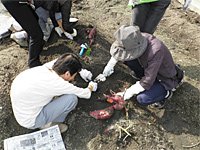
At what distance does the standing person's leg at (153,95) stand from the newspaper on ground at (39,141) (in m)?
1.30

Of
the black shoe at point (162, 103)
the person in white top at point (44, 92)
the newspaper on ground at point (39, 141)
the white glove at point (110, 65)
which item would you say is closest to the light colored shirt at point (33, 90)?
the person in white top at point (44, 92)

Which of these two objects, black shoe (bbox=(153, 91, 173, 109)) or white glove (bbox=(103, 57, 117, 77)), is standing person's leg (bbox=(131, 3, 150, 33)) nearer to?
white glove (bbox=(103, 57, 117, 77))

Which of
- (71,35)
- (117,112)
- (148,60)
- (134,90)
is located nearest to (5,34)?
(71,35)

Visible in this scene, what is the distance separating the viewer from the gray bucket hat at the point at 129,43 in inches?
70.7

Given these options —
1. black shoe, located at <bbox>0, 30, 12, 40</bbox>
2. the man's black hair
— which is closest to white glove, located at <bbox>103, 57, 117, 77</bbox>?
the man's black hair

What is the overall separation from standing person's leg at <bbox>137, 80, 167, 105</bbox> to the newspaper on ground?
1.30 meters

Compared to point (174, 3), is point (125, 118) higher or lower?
lower

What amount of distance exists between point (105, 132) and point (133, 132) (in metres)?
0.40

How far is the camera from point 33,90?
1770mm

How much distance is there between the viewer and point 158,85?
2365mm

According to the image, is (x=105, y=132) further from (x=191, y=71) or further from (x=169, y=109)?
(x=191, y=71)

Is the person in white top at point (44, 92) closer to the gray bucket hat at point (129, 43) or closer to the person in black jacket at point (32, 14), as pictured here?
the gray bucket hat at point (129, 43)

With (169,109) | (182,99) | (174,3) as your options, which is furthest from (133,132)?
(174,3)

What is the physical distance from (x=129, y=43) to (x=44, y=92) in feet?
3.69
